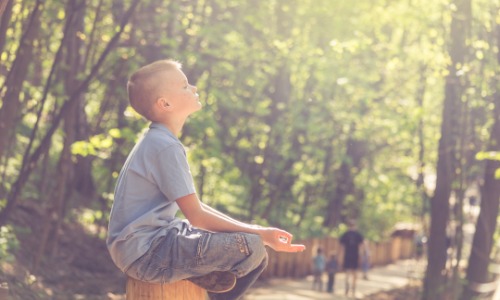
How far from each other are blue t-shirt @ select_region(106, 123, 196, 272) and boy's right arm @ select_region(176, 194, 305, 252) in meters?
0.05

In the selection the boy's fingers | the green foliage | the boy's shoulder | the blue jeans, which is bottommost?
the blue jeans

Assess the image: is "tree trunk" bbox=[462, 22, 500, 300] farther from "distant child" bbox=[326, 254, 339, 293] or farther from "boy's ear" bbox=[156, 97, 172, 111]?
"boy's ear" bbox=[156, 97, 172, 111]

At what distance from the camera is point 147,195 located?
407cm

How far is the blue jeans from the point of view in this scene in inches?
156

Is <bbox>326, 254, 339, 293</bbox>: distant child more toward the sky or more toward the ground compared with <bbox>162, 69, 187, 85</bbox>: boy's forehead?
more toward the ground

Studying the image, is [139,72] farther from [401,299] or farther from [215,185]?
[401,299]

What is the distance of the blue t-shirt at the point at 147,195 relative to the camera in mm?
4000

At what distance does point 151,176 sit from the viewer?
404 centimetres

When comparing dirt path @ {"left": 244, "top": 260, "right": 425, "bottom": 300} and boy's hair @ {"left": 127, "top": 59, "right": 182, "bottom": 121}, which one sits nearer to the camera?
boy's hair @ {"left": 127, "top": 59, "right": 182, "bottom": 121}

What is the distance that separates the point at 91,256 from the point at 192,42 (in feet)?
16.1

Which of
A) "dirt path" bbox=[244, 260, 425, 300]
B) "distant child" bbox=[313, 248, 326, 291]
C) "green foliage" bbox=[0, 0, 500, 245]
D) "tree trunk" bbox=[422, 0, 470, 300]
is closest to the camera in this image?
"green foliage" bbox=[0, 0, 500, 245]

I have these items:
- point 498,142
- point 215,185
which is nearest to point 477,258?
point 498,142

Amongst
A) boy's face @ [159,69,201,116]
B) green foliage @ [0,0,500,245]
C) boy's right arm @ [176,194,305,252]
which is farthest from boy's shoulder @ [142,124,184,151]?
green foliage @ [0,0,500,245]

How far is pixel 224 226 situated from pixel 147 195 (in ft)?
1.14
